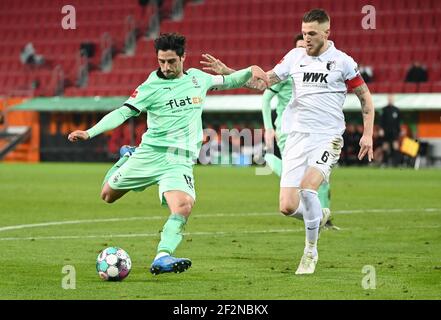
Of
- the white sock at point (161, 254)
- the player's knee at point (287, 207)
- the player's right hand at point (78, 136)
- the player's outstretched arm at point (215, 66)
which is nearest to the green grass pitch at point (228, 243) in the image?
the white sock at point (161, 254)

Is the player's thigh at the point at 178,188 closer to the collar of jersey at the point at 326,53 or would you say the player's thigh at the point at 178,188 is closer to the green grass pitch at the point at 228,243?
the green grass pitch at the point at 228,243

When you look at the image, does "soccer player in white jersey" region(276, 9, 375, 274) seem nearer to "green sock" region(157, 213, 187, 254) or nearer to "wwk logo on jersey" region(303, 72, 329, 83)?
"wwk logo on jersey" region(303, 72, 329, 83)

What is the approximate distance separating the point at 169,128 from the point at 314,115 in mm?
1399

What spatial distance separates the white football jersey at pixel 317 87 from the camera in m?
10.3

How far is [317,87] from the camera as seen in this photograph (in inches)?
410

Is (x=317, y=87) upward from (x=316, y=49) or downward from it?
downward

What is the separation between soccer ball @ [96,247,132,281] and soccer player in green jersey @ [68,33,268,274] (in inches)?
21.1

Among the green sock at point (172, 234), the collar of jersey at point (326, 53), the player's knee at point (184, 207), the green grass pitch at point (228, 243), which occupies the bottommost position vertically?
the green grass pitch at point (228, 243)

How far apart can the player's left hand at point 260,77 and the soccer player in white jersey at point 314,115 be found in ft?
0.17

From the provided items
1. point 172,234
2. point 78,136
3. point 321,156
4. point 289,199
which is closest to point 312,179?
point 321,156

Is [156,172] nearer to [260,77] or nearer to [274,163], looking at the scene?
[260,77]

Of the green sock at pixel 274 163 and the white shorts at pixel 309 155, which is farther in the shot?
the green sock at pixel 274 163

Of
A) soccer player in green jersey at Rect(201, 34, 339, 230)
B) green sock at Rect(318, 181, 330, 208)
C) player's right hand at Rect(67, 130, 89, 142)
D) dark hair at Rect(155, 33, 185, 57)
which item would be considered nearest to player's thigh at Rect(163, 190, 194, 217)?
player's right hand at Rect(67, 130, 89, 142)
